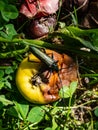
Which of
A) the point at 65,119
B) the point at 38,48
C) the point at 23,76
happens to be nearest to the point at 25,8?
the point at 38,48

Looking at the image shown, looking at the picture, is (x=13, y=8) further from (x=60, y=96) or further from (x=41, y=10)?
(x=60, y=96)

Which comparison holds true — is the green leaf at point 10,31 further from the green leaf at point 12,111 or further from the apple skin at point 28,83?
the green leaf at point 12,111

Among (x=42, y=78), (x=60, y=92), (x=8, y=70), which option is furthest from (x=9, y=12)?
(x=60, y=92)

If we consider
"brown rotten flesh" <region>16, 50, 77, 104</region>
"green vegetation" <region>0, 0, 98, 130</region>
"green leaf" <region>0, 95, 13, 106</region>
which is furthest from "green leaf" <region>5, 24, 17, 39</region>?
"green leaf" <region>0, 95, 13, 106</region>

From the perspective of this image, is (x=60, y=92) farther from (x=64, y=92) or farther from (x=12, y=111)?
(x=12, y=111)

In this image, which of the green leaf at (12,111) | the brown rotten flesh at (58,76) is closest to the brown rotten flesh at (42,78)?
the brown rotten flesh at (58,76)

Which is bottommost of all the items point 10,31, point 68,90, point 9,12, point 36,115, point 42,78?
point 36,115
